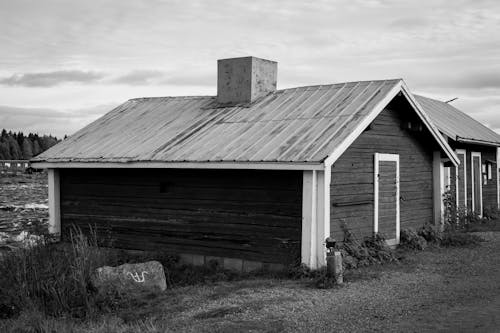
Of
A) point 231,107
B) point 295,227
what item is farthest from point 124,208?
point 295,227

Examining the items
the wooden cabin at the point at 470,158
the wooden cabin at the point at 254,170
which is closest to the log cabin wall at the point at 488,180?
the wooden cabin at the point at 470,158

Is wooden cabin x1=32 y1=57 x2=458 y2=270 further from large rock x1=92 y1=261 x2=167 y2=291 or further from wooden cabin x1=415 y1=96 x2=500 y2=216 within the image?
wooden cabin x1=415 y1=96 x2=500 y2=216

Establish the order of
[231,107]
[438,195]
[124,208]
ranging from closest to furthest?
1. [124,208]
2. [231,107]
3. [438,195]

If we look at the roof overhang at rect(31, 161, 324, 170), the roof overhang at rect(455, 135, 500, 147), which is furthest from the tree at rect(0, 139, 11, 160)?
the roof overhang at rect(31, 161, 324, 170)

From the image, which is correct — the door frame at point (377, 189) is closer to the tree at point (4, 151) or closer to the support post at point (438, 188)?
the support post at point (438, 188)

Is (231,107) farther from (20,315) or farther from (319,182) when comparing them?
(20,315)

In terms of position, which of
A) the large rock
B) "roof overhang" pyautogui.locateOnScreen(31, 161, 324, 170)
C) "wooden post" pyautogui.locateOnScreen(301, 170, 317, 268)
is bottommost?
the large rock

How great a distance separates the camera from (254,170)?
1334 cm

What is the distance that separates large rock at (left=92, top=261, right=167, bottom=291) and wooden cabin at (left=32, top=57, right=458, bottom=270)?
2.03 metres

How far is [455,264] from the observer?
46.1ft

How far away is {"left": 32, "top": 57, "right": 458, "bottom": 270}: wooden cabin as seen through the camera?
12852 mm

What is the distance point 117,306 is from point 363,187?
600cm

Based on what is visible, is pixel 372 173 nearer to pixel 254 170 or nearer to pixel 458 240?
pixel 254 170

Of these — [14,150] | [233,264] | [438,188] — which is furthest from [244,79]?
[14,150]
